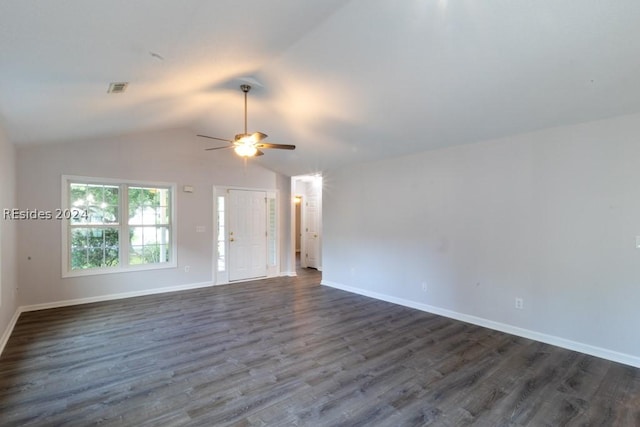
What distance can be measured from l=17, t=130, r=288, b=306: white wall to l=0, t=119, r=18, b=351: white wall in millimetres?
301

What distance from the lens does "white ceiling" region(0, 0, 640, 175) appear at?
2.06 m

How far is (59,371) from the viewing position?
2994 millimetres

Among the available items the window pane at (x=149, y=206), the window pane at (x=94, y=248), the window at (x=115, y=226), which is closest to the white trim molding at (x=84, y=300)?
the window at (x=115, y=226)

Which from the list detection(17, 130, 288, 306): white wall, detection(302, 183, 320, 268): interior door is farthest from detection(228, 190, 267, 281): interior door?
detection(302, 183, 320, 268): interior door

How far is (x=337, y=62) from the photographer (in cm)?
318

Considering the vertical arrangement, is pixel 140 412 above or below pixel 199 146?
below

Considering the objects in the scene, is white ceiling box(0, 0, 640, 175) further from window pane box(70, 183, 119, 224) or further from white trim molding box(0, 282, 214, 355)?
white trim molding box(0, 282, 214, 355)

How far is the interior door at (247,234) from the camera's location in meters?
6.88

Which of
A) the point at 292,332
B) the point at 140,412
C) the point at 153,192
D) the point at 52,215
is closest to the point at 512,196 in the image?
the point at 292,332

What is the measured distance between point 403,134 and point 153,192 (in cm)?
472

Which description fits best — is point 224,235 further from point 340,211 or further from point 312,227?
point 312,227

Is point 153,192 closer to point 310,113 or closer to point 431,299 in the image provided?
point 310,113

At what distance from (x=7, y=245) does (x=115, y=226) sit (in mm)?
1741

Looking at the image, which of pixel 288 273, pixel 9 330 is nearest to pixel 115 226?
pixel 9 330
